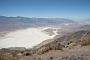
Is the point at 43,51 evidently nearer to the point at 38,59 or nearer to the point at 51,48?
the point at 51,48

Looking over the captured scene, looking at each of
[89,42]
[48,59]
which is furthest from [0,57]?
[89,42]

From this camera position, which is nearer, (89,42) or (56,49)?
(56,49)

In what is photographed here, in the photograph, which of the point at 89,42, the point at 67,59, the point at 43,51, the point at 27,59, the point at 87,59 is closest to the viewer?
the point at 87,59

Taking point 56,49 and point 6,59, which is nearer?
point 6,59

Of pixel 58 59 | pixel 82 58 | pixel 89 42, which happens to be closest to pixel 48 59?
pixel 58 59

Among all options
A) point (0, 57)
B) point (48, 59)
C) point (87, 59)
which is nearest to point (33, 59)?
point (48, 59)

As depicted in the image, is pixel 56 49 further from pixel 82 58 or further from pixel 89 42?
pixel 82 58

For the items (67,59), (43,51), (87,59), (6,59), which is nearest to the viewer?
(87,59)

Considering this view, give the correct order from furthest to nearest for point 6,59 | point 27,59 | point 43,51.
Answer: point 43,51 → point 27,59 → point 6,59

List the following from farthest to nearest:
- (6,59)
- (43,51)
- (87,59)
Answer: (43,51)
(6,59)
(87,59)
